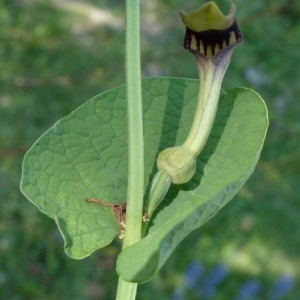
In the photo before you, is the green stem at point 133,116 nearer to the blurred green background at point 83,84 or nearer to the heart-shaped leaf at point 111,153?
the heart-shaped leaf at point 111,153

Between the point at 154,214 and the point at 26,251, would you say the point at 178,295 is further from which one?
the point at 154,214

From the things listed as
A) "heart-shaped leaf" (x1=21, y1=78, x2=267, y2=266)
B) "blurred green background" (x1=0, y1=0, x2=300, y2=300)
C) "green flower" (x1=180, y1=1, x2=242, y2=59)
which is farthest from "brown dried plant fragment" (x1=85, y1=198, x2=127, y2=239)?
"blurred green background" (x1=0, y1=0, x2=300, y2=300)

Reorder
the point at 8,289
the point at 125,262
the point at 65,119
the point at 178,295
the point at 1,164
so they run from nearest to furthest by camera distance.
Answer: the point at 125,262 < the point at 65,119 < the point at 1,164 < the point at 8,289 < the point at 178,295

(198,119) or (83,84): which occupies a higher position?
(198,119)

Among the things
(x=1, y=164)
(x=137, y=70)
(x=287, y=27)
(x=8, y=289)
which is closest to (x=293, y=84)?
(x=287, y=27)

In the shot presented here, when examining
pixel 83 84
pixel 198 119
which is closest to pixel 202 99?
pixel 198 119

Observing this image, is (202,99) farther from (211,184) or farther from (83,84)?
(83,84)

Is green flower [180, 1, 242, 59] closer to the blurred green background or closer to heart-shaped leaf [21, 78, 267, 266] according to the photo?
heart-shaped leaf [21, 78, 267, 266]
